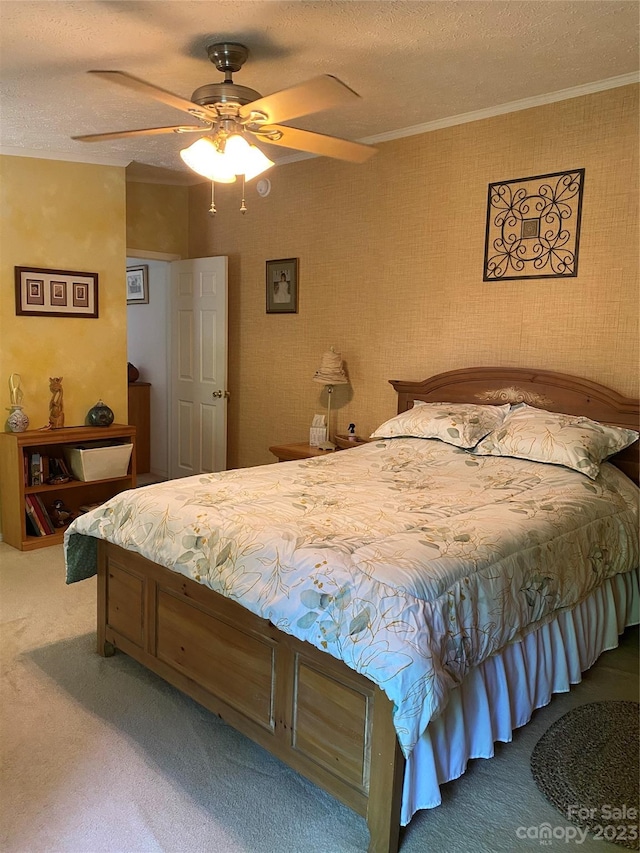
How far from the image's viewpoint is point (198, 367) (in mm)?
5465

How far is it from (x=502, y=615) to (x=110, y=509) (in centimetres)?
157

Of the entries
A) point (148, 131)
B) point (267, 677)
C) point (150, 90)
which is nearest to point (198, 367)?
point (148, 131)

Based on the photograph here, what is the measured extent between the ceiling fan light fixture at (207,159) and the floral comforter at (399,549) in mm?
1294

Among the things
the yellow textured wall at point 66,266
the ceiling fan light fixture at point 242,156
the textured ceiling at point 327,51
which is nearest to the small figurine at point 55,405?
the yellow textured wall at point 66,266

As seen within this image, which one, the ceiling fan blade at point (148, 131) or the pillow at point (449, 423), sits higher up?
the ceiling fan blade at point (148, 131)

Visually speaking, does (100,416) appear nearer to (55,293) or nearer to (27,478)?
(27,478)

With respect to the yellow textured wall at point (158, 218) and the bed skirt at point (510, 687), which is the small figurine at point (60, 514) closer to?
the yellow textured wall at point (158, 218)

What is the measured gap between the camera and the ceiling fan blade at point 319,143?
2.62m

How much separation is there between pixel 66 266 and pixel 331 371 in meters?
2.04

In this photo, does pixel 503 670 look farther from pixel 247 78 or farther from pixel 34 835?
pixel 247 78

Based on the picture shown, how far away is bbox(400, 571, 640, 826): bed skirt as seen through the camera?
5.97 feet

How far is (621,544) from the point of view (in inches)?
106

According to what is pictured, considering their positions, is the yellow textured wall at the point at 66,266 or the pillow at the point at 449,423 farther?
the yellow textured wall at the point at 66,266

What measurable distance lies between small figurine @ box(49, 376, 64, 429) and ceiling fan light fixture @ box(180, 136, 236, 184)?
241cm
